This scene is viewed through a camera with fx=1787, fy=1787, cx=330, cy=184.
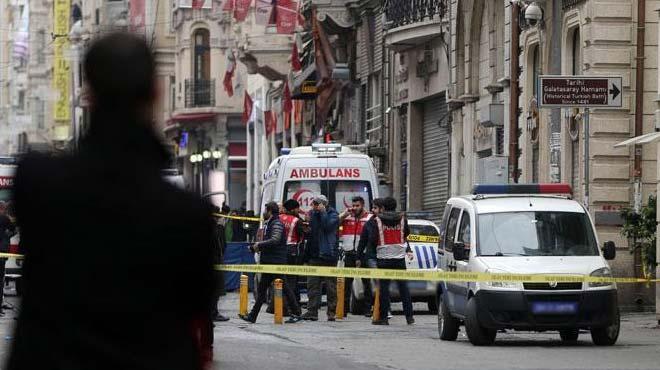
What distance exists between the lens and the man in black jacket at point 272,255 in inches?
973

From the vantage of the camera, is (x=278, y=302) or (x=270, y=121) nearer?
(x=278, y=302)

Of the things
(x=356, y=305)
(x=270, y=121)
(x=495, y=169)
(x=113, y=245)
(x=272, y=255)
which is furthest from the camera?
(x=270, y=121)

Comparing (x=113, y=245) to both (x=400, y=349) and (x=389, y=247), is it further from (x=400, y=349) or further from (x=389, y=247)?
(x=389, y=247)

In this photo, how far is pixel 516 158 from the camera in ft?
109

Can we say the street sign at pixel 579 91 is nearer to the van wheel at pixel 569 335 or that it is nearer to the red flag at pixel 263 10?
the van wheel at pixel 569 335

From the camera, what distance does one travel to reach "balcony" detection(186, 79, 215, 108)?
70.8 m

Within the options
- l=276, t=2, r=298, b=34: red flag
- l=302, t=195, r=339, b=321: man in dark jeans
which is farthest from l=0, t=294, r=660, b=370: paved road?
l=276, t=2, r=298, b=34: red flag

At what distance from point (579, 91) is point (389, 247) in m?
3.32

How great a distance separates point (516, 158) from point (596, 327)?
14.1 metres

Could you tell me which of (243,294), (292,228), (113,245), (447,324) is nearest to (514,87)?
(292,228)

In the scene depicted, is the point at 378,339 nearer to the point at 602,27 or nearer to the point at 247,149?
the point at 602,27

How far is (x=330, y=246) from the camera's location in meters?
26.5

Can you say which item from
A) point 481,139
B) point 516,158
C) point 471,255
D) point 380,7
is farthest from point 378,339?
point 380,7

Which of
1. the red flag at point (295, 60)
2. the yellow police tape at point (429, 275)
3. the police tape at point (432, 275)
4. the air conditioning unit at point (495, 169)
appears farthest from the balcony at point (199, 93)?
the police tape at point (432, 275)
